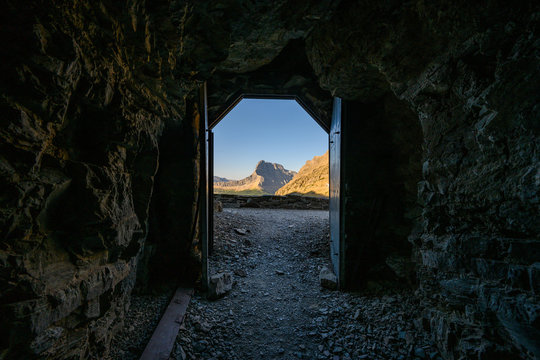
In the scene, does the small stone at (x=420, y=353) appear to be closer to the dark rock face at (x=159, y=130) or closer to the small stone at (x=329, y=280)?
the dark rock face at (x=159, y=130)

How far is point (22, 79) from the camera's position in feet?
3.22

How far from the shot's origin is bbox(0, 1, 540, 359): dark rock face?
106 cm

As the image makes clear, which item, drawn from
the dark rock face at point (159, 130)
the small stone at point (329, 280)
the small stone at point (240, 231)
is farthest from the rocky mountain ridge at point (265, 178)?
the dark rock face at point (159, 130)

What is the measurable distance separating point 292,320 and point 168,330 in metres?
1.69

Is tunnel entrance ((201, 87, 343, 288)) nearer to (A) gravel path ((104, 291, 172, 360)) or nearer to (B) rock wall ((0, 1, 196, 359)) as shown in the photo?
(A) gravel path ((104, 291, 172, 360))

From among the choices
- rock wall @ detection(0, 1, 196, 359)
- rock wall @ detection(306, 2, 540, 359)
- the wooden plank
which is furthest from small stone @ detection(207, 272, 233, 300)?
rock wall @ detection(306, 2, 540, 359)

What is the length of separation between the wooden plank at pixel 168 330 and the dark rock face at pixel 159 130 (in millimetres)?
449

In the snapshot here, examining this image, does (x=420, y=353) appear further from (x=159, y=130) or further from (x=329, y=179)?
(x=159, y=130)

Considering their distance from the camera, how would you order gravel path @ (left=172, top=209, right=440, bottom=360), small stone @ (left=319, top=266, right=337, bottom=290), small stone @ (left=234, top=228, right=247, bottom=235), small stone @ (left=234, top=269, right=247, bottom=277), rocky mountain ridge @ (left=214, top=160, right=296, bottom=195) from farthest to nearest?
rocky mountain ridge @ (left=214, top=160, right=296, bottom=195), small stone @ (left=234, top=228, right=247, bottom=235), small stone @ (left=234, top=269, right=247, bottom=277), small stone @ (left=319, top=266, right=337, bottom=290), gravel path @ (left=172, top=209, right=440, bottom=360)

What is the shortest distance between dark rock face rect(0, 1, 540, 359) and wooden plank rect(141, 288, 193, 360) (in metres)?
0.45

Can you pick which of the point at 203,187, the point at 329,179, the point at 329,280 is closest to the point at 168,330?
the point at 203,187

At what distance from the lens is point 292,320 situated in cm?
315

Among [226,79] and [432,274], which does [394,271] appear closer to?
[432,274]

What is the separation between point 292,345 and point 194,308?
5.10ft
